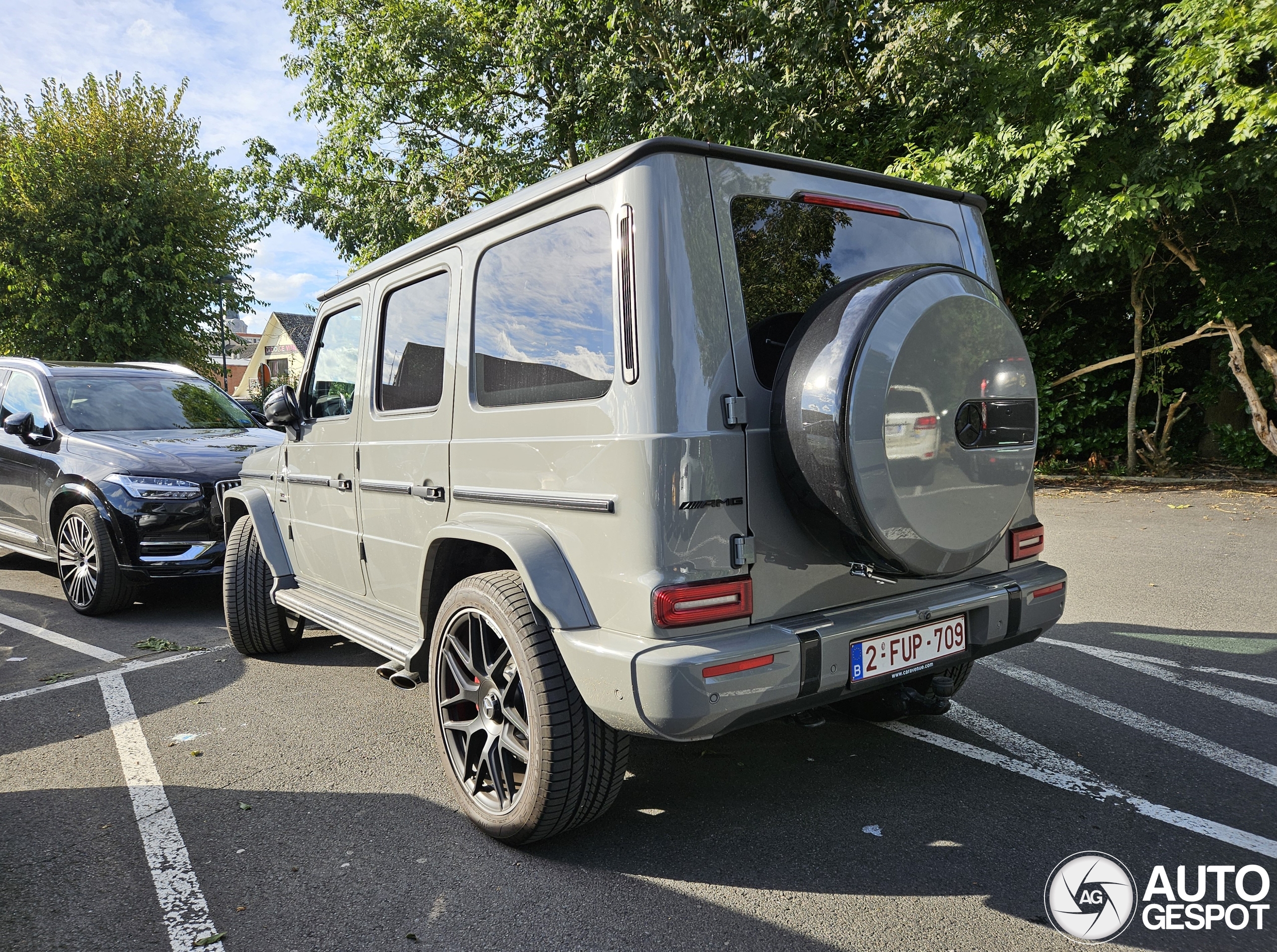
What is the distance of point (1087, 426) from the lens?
1289cm

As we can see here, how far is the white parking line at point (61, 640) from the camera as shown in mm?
5070

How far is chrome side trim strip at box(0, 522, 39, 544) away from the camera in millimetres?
6703

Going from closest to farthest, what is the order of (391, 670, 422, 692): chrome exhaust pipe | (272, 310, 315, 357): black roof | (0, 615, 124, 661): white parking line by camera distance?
(391, 670, 422, 692): chrome exhaust pipe, (0, 615, 124, 661): white parking line, (272, 310, 315, 357): black roof

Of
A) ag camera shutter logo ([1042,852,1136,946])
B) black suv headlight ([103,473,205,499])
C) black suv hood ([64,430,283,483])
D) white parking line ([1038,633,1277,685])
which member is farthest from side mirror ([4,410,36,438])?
white parking line ([1038,633,1277,685])

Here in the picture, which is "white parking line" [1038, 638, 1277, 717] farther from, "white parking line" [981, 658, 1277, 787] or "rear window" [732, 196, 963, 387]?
"rear window" [732, 196, 963, 387]

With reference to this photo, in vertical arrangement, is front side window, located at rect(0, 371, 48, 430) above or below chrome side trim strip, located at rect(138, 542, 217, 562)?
above

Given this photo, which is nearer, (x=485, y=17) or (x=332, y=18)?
(x=485, y=17)

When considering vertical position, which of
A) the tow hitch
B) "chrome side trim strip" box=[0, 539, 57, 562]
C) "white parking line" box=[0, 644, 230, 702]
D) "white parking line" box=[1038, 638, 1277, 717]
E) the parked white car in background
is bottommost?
"white parking line" box=[0, 644, 230, 702]

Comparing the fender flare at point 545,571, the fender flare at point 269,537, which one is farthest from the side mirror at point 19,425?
the fender flare at point 545,571

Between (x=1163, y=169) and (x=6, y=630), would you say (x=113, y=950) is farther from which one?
(x=1163, y=169)

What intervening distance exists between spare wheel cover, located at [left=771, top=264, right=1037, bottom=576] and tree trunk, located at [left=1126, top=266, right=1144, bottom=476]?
33.6 ft

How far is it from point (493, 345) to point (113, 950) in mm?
2060

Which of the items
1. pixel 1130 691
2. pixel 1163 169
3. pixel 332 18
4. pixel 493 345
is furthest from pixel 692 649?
pixel 332 18

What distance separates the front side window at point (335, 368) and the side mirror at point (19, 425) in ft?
11.7
